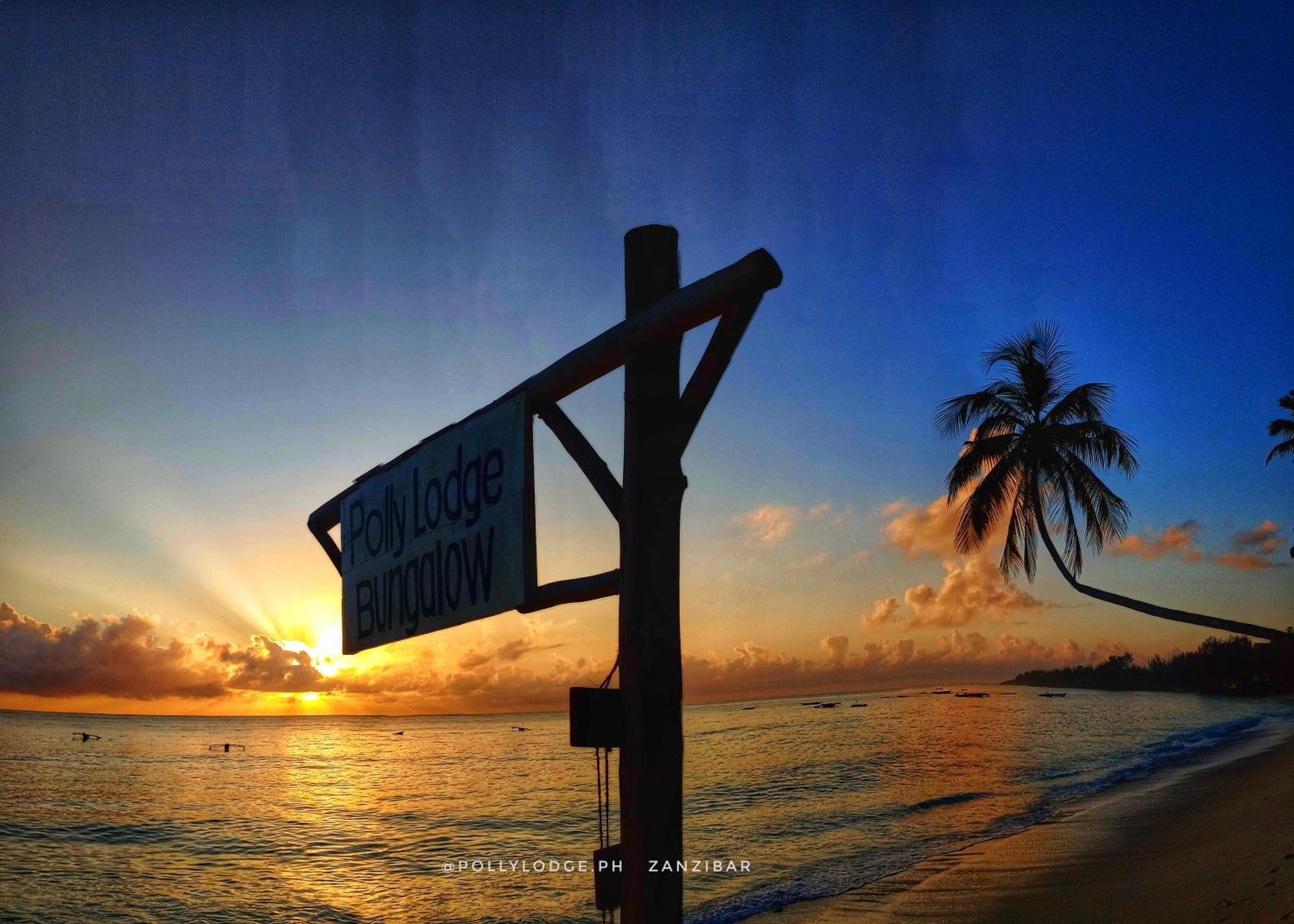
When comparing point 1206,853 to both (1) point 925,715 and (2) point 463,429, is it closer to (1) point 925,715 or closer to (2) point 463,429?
(2) point 463,429

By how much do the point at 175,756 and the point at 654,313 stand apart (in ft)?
279

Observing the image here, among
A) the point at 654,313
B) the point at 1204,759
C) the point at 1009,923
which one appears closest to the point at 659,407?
the point at 654,313

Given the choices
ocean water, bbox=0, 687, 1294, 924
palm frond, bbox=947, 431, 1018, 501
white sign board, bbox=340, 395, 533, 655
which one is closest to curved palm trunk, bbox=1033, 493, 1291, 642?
palm frond, bbox=947, 431, 1018, 501

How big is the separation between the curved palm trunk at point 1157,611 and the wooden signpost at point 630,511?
895cm

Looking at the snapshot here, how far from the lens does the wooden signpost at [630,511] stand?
11.3 ft

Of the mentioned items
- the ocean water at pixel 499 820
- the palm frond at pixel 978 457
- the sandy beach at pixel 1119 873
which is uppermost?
the palm frond at pixel 978 457

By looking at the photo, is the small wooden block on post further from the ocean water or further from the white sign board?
the ocean water

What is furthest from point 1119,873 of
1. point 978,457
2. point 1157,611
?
point 978,457

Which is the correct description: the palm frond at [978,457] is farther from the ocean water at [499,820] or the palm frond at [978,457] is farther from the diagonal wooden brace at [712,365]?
the diagonal wooden brace at [712,365]

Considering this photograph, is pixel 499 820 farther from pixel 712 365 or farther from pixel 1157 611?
pixel 712 365

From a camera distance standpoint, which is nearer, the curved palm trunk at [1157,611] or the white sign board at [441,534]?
the white sign board at [441,534]

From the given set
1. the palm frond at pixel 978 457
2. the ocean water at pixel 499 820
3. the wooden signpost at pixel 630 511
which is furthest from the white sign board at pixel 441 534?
the palm frond at pixel 978 457

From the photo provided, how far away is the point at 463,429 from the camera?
4348 millimetres

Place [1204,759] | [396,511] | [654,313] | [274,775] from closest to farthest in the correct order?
[654,313] → [396,511] → [1204,759] → [274,775]
